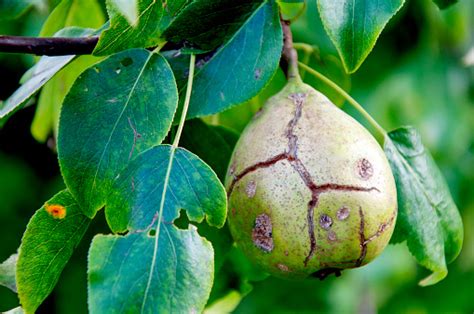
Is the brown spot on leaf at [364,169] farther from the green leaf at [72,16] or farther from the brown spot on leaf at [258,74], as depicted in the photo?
the green leaf at [72,16]

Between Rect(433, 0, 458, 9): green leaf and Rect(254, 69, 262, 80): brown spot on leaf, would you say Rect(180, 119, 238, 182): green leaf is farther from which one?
Rect(433, 0, 458, 9): green leaf

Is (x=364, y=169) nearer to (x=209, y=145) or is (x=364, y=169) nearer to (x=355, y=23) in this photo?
(x=355, y=23)

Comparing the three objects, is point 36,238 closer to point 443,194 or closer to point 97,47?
point 97,47

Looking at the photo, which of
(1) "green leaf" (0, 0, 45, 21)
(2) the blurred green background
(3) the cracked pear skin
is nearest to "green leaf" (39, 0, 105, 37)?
(1) "green leaf" (0, 0, 45, 21)

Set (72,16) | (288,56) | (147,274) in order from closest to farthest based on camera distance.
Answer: (147,274) < (288,56) < (72,16)

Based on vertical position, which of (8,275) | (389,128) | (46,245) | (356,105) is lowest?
(389,128)

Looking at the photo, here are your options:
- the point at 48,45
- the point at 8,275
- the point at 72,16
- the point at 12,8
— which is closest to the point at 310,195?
the point at 48,45

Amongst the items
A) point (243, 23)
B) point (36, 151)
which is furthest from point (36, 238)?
point (36, 151)
